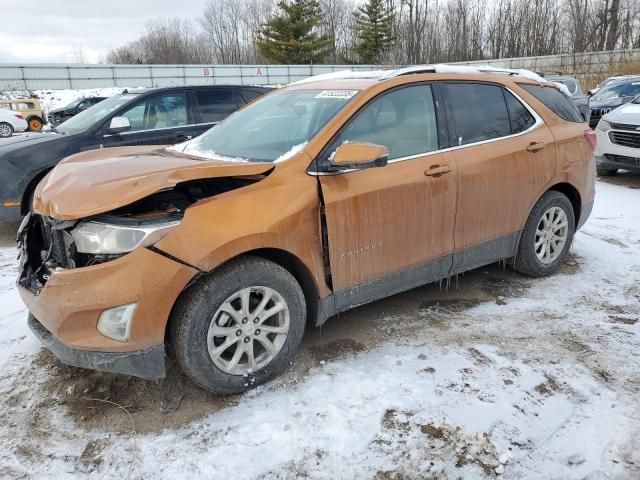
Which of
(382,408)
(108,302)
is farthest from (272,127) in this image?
(382,408)

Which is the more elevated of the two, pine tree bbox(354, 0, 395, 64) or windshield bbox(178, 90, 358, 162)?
pine tree bbox(354, 0, 395, 64)

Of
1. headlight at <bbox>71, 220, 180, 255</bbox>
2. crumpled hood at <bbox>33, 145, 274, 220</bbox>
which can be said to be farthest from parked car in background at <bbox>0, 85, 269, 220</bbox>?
headlight at <bbox>71, 220, 180, 255</bbox>

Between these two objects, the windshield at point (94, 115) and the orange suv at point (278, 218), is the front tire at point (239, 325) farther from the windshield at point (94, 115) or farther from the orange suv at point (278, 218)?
the windshield at point (94, 115)

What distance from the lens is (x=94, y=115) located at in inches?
269

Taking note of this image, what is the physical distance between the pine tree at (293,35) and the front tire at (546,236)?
159 feet

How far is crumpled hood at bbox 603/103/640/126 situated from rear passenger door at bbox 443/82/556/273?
5.38 m

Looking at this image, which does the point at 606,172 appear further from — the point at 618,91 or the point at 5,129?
the point at 5,129

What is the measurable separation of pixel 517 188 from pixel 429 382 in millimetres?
1878

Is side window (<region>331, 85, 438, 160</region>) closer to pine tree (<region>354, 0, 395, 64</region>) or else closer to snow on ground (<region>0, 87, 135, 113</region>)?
snow on ground (<region>0, 87, 135, 113</region>)

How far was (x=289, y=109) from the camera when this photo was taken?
364cm

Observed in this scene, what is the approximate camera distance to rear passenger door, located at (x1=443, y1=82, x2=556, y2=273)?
3664 mm

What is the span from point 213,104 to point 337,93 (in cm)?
431

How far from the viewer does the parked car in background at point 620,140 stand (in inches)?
327

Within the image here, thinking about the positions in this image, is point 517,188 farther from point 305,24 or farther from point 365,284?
point 305,24
